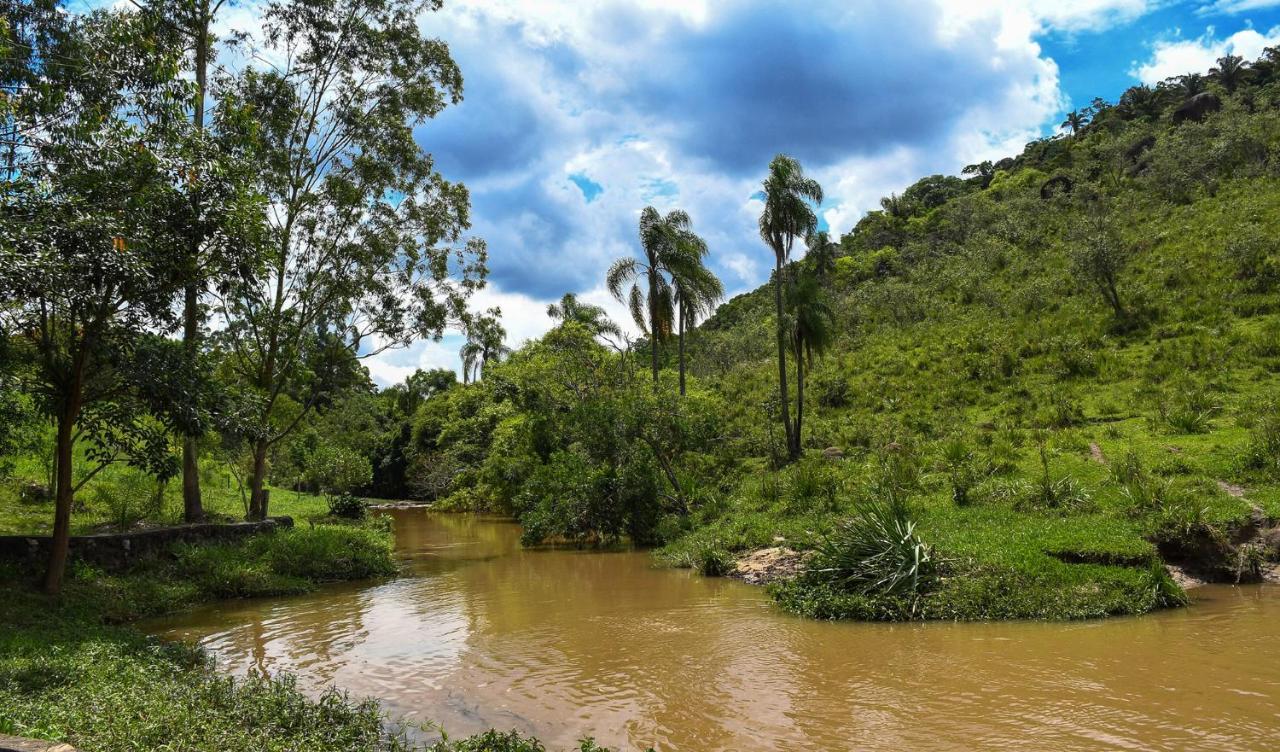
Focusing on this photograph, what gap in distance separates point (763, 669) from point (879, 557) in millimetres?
3990

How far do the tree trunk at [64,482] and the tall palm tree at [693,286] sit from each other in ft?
68.9

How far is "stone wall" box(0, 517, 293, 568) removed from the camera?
12086mm

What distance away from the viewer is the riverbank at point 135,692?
568cm

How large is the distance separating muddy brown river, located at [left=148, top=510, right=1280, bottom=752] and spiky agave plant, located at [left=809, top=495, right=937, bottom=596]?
1.02 m

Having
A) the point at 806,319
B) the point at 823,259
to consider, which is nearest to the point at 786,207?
the point at 806,319

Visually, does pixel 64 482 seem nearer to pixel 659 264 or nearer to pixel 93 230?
pixel 93 230

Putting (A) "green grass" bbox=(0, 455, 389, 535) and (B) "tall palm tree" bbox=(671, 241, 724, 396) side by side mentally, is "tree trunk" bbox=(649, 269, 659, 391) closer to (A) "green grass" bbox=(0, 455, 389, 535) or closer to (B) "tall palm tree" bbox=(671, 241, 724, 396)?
(B) "tall palm tree" bbox=(671, 241, 724, 396)

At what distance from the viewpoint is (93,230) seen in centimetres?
914

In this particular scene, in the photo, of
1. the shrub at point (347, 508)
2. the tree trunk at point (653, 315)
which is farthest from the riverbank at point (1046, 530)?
the shrub at point (347, 508)

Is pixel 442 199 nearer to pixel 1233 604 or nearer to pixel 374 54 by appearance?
pixel 374 54

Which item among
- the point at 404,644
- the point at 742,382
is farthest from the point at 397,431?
the point at 404,644

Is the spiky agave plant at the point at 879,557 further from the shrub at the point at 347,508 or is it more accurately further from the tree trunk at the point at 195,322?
the shrub at the point at 347,508

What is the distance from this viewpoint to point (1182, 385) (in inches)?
909

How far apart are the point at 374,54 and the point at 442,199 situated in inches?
176
